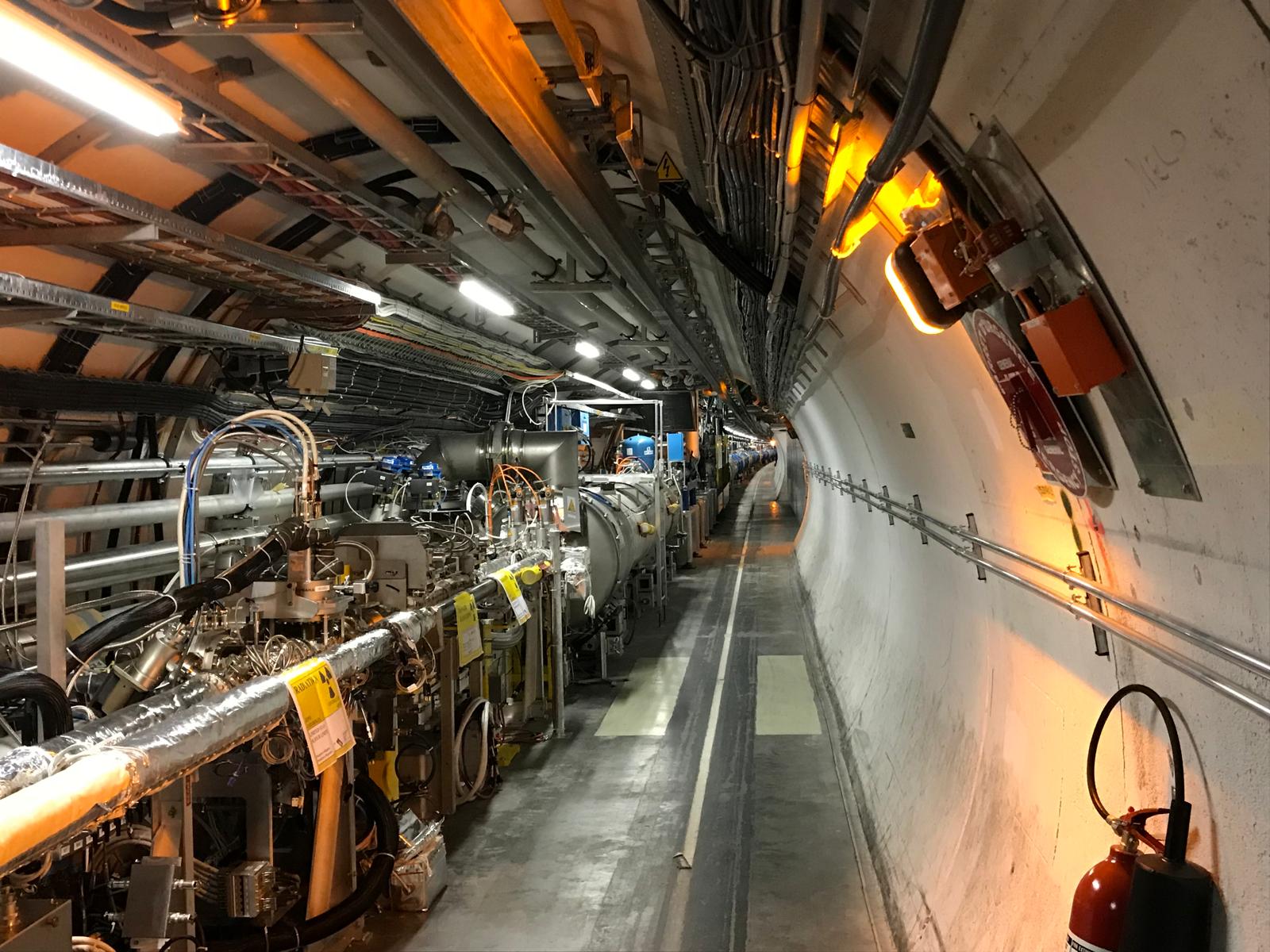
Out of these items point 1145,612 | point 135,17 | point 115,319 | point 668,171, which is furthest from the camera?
point 668,171

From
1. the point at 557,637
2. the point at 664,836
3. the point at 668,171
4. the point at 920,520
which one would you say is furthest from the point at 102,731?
the point at 557,637

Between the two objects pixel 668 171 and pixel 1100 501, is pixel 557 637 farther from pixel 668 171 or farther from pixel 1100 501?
pixel 1100 501

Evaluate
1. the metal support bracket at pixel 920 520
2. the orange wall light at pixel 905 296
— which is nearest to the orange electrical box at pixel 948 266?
the orange wall light at pixel 905 296

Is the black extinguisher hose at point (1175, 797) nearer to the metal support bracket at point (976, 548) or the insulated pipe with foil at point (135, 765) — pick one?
the metal support bracket at point (976, 548)

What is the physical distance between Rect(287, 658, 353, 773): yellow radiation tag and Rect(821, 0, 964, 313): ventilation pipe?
206cm

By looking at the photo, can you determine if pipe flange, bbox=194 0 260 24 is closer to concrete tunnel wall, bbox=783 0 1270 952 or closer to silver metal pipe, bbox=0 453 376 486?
concrete tunnel wall, bbox=783 0 1270 952

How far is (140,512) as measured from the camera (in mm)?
3973

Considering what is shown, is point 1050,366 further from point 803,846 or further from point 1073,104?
point 803,846

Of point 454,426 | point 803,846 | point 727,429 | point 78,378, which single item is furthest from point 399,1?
point 727,429

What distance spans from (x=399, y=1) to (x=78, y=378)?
2.72 m

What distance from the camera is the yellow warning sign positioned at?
367 cm

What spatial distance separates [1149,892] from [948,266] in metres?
1.21

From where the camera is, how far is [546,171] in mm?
2617

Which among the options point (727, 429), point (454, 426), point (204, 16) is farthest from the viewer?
point (727, 429)
